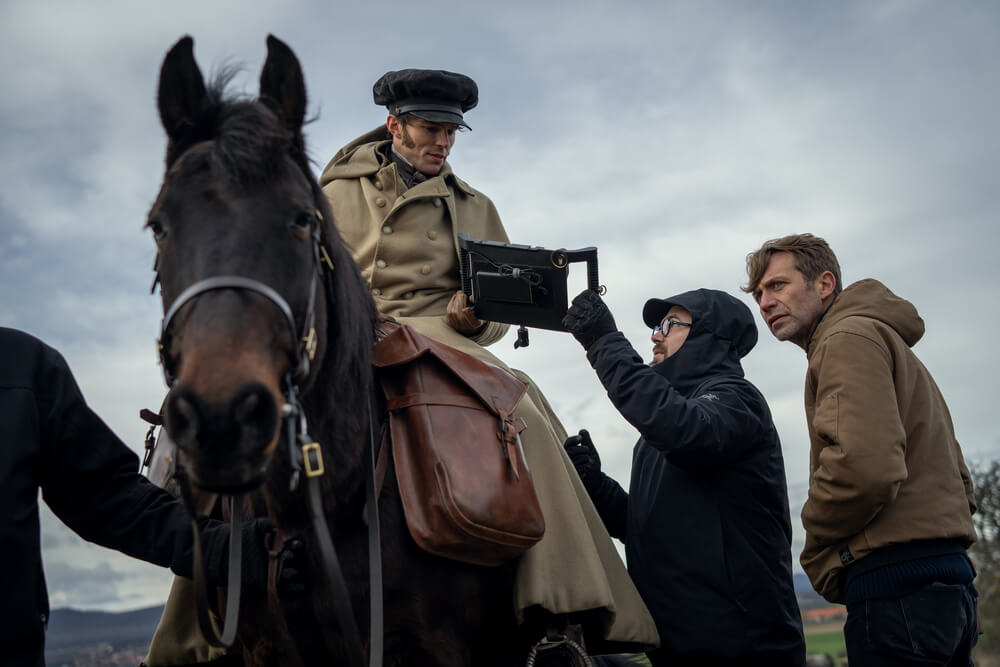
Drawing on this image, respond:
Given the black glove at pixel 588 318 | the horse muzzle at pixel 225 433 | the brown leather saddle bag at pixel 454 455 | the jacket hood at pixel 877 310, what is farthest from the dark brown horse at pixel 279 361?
the jacket hood at pixel 877 310

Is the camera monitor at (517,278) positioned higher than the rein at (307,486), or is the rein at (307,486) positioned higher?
the camera monitor at (517,278)

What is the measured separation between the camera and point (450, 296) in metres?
5.12

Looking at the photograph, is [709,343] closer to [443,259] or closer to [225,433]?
[443,259]

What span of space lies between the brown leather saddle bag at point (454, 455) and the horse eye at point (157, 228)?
1094 mm

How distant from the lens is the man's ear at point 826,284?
496 cm

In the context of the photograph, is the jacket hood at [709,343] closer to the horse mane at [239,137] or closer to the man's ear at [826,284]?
the man's ear at [826,284]

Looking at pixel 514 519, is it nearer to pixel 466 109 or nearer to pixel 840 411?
pixel 840 411

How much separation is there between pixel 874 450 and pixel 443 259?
7.89ft

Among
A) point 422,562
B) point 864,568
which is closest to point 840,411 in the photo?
point 864,568

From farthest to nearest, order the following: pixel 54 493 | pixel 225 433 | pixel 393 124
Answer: pixel 393 124 → pixel 54 493 → pixel 225 433

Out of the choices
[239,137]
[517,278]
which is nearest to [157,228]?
[239,137]

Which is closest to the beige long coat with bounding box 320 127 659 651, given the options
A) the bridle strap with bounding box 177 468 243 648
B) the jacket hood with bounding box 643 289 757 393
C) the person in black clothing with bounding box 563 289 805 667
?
the person in black clothing with bounding box 563 289 805 667

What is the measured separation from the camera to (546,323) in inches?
193

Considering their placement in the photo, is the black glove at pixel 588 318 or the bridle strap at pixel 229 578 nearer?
the bridle strap at pixel 229 578
